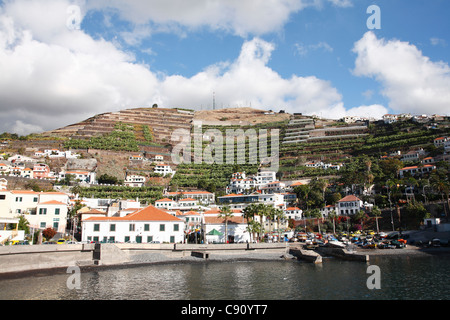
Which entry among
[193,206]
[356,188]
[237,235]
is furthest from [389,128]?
[237,235]

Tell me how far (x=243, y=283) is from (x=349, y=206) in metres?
54.0

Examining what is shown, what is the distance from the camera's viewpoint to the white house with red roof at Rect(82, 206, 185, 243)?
47.7 metres

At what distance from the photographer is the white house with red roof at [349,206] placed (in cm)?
7556

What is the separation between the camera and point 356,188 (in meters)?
86.8

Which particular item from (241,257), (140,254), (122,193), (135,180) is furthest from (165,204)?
(140,254)

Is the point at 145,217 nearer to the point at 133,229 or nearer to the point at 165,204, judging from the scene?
the point at 133,229

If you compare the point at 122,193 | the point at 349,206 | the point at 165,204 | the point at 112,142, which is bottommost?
the point at 349,206

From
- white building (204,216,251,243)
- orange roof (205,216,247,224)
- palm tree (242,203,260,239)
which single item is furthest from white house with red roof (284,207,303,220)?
white building (204,216,251,243)

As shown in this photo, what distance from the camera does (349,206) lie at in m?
76.9

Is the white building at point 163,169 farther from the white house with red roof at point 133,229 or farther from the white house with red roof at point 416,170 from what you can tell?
the white house with red roof at point 416,170

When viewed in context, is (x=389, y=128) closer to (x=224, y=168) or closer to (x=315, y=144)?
(x=315, y=144)

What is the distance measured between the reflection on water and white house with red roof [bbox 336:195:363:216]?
35200mm

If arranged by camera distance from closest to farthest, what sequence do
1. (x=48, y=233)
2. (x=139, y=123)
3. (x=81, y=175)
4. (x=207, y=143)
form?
(x=48, y=233)
(x=81, y=175)
(x=207, y=143)
(x=139, y=123)
